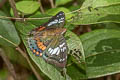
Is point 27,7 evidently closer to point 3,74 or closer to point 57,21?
point 57,21

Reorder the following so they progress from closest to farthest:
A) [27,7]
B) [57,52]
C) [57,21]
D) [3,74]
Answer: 1. [57,52]
2. [57,21]
3. [27,7]
4. [3,74]

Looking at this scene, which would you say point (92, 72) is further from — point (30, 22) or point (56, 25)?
point (30, 22)

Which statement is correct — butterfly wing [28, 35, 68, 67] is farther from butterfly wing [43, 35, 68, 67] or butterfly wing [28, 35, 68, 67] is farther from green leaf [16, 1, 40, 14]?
green leaf [16, 1, 40, 14]

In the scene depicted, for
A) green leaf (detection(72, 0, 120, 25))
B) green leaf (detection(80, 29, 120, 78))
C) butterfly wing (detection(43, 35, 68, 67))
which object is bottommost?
green leaf (detection(80, 29, 120, 78))

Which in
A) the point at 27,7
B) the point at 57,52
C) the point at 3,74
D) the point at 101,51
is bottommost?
the point at 3,74

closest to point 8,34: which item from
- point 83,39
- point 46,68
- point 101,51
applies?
point 46,68

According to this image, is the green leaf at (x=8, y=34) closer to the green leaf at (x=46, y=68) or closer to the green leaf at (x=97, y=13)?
the green leaf at (x=46, y=68)

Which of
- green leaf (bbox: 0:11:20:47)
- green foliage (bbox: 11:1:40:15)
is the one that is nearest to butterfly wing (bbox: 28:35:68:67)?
green leaf (bbox: 0:11:20:47)
